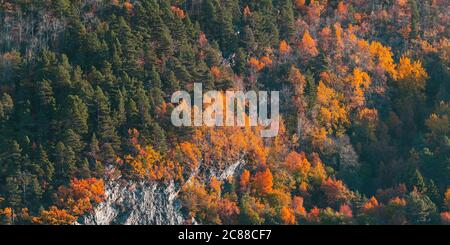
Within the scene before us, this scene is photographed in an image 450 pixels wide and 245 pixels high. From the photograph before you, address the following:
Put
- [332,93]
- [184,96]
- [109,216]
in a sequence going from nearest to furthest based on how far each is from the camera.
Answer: [109,216]
[184,96]
[332,93]

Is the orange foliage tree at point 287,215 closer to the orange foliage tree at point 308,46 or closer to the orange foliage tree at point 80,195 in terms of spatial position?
the orange foliage tree at point 80,195

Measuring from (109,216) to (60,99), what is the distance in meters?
13.3

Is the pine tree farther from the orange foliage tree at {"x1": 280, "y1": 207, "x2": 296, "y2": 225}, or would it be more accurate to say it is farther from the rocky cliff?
the orange foliage tree at {"x1": 280, "y1": 207, "x2": 296, "y2": 225}

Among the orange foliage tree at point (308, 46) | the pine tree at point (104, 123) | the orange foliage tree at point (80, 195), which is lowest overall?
the orange foliage tree at point (80, 195)

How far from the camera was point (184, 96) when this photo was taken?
504 ft

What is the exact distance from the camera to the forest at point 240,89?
14538 cm

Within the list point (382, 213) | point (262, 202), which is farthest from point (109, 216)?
point (382, 213)

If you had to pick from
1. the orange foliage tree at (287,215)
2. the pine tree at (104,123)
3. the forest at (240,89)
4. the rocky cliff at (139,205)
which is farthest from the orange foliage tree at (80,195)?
the orange foliage tree at (287,215)

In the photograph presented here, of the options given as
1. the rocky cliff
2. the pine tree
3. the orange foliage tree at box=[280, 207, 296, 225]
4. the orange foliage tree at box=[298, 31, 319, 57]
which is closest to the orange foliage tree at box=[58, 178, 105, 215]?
the rocky cliff

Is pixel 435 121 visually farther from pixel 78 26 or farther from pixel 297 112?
pixel 78 26

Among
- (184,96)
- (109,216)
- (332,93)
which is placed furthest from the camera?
(332,93)

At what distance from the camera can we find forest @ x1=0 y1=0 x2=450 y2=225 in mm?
145375

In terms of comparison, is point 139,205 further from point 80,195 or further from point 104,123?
point 104,123

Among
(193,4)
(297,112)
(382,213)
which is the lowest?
(382,213)
